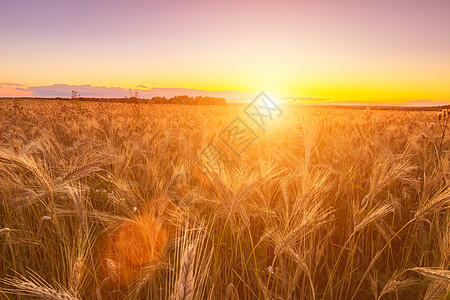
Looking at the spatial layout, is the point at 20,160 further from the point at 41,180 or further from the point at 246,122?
the point at 246,122

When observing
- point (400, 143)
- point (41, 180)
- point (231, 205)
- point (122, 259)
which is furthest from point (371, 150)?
point (41, 180)

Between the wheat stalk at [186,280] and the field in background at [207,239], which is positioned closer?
the wheat stalk at [186,280]

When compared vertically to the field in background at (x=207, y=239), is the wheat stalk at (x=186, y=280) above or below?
above

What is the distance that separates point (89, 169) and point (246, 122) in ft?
14.5

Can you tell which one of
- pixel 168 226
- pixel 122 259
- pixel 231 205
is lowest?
pixel 122 259

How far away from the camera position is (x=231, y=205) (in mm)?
1180

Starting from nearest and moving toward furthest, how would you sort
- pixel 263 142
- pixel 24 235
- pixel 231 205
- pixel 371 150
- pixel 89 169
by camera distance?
pixel 231 205 → pixel 89 169 → pixel 24 235 → pixel 371 150 → pixel 263 142

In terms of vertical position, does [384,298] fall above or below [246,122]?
below

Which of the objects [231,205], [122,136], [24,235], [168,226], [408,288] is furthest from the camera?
[122,136]

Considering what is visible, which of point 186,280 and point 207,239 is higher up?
point 186,280

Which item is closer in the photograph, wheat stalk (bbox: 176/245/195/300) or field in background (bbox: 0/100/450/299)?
wheat stalk (bbox: 176/245/195/300)

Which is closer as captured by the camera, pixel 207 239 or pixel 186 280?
pixel 186 280

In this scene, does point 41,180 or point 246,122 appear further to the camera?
point 246,122

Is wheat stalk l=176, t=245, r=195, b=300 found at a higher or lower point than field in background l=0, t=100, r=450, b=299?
higher
